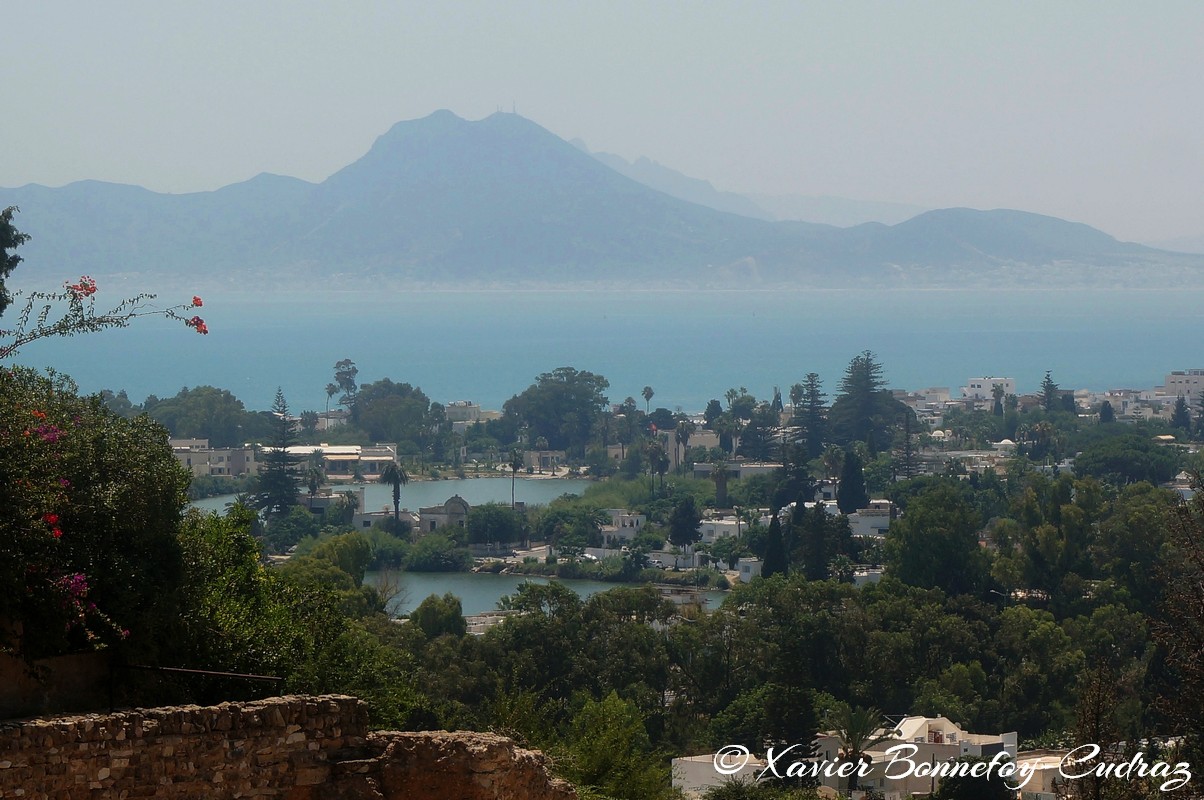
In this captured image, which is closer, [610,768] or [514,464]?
[610,768]

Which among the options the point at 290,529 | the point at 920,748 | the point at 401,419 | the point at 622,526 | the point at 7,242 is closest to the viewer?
the point at 7,242

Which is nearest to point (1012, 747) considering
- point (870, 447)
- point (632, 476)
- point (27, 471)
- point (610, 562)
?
point (27, 471)

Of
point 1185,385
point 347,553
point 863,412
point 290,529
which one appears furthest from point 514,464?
point 1185,385

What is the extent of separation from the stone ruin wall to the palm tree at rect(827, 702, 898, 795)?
18543 mm

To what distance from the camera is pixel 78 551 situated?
8195 millimetres

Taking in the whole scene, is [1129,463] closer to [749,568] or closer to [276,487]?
[749,568]

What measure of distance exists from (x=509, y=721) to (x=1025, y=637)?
27.5 meters

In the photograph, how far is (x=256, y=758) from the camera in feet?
24.5

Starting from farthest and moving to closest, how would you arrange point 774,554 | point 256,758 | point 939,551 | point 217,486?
point 217,486, point 774,554, point 939,551, point 256,758

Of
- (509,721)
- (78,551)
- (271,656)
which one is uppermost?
(78,551)

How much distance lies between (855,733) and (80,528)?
20.0 meters

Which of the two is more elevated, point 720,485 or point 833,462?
point 833,462

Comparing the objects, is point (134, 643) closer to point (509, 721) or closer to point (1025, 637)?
point (509, 721)

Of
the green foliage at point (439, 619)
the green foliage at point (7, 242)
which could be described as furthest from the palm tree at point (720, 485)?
the green foliage at point (7, 242)
